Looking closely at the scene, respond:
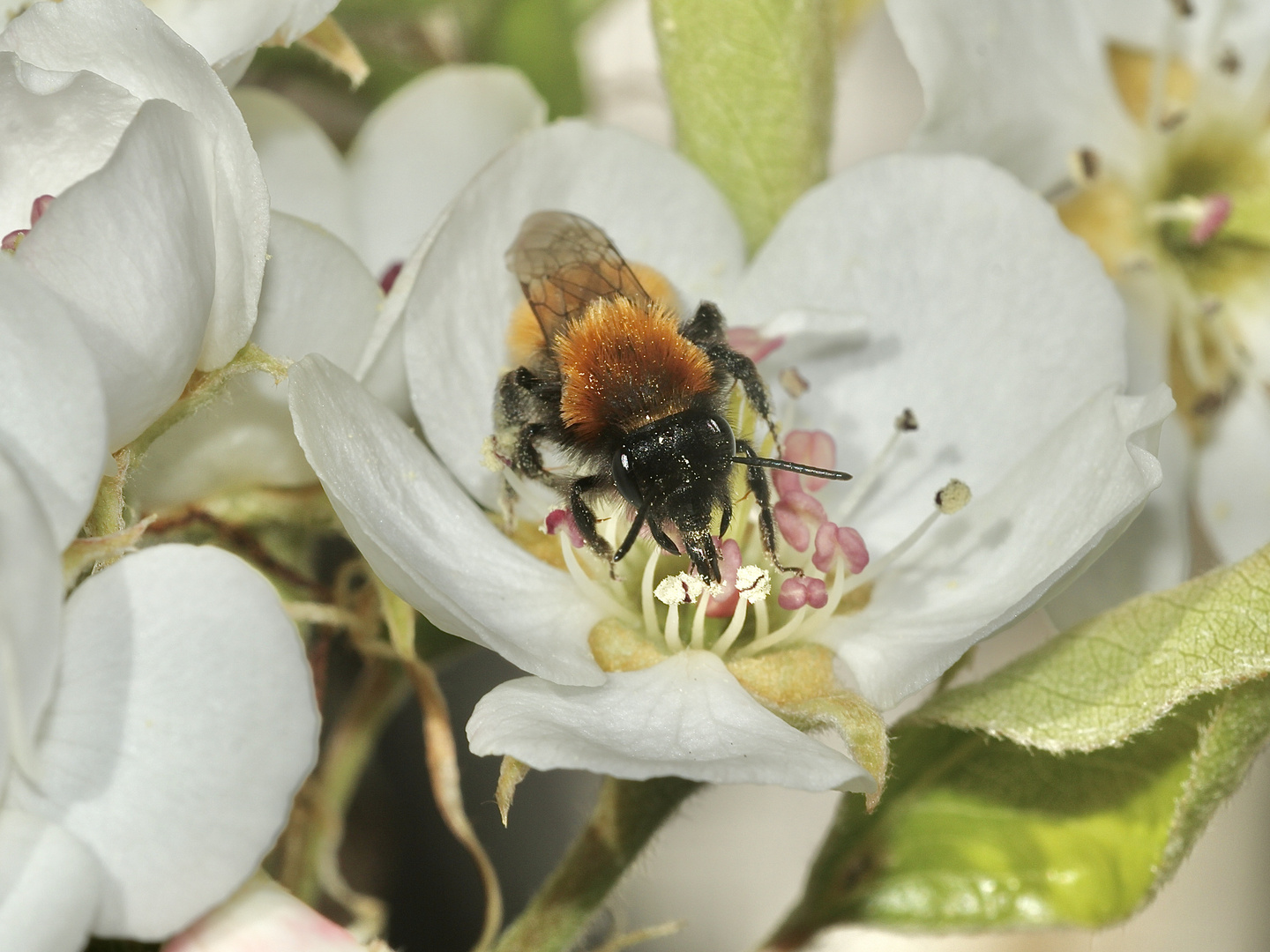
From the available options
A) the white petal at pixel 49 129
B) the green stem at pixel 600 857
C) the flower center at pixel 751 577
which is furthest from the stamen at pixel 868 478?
the white petal at pixel 49 129

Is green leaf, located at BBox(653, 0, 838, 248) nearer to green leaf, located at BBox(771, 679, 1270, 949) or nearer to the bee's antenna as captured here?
the bee's antenna

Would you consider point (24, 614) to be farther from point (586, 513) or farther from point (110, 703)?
point (586, 513)

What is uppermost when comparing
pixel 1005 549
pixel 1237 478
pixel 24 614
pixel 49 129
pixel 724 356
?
pixel 49 129

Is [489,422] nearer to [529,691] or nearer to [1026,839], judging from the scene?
[529,691]

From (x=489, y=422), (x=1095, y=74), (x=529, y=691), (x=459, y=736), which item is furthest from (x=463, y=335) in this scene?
(x=459, y=736)

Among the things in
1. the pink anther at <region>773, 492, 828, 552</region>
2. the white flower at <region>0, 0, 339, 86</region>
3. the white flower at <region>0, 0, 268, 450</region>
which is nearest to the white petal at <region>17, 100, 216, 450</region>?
the white flower at <region>0, 0, 268, 450</region>

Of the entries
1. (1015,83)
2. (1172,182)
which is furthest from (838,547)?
(1172,182)
